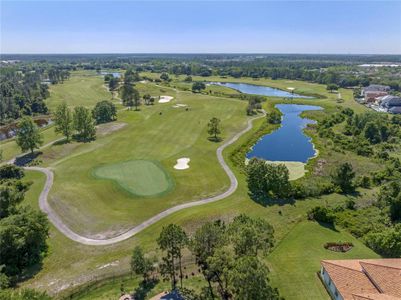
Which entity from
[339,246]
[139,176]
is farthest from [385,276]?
[139,176]

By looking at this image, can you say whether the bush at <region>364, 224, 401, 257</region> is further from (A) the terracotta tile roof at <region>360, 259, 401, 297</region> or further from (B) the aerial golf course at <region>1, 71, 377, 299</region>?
(A) the terracotta tile roof at <region>360, 259, 401, 297</region>

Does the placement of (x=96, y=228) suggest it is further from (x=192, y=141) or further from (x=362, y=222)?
(x=192, y=141)

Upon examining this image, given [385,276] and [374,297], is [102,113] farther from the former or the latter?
[374,297]

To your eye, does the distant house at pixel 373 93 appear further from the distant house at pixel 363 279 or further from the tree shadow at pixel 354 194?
the distant house at pixel 363 279

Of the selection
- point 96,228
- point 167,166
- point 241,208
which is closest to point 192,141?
point 167,166

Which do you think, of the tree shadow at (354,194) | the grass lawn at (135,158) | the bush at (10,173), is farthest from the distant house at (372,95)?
the bush at (10,173)

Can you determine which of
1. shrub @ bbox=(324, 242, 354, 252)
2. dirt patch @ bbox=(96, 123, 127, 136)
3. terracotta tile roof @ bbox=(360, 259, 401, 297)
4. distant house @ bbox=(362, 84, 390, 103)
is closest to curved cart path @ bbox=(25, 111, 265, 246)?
shrub @ bbox=(324, 242, 354, 252)

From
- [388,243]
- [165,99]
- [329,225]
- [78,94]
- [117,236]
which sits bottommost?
[117,236]
